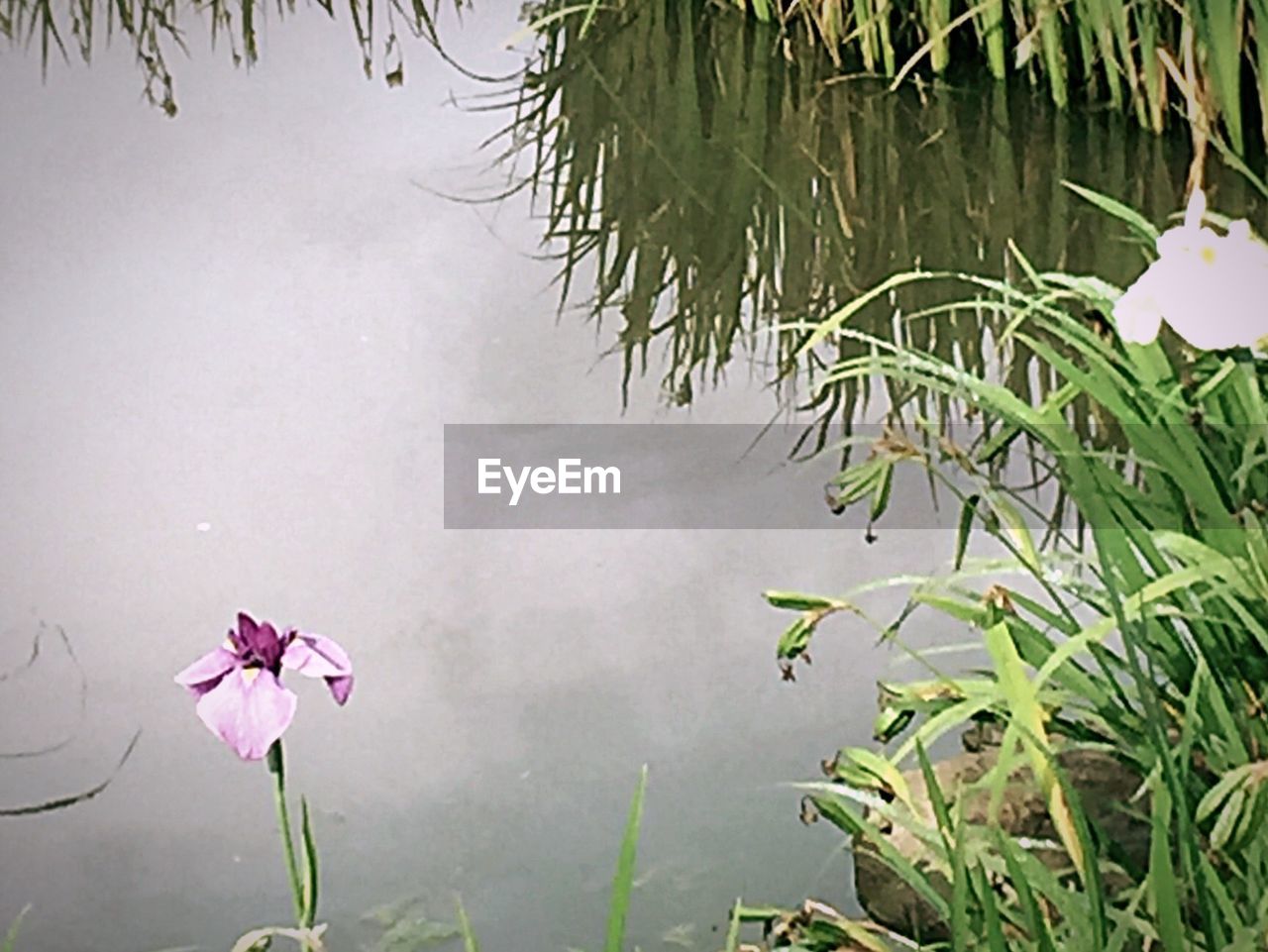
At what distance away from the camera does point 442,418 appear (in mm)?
1130

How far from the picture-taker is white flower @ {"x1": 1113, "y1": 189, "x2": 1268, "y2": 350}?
0.81 metres

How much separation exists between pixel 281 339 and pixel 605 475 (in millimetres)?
294

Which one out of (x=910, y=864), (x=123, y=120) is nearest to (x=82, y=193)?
(x=123, y=120)

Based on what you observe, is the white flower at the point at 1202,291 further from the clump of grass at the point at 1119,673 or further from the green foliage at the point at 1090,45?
the green foliage at the point at 1090,45

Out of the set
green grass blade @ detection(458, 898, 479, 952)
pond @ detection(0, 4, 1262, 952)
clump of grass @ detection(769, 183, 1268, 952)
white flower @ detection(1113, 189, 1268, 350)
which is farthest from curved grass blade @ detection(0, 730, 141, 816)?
white flower @ detection(1113, 189, 1268, 350)

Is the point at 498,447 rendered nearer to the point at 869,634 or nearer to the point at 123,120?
the point at 869,634

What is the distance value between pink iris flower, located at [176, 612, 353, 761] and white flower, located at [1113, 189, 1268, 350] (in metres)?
0.51

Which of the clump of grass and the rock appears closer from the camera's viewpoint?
the clump of grass

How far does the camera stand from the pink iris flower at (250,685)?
74 cm

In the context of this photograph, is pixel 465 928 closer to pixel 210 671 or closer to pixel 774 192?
pixel 210 671

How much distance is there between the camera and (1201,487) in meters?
0.89

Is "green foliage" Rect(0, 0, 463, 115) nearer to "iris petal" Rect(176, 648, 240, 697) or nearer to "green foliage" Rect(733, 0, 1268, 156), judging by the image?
"green foliage" Rect(733, 0, 1268, 156)

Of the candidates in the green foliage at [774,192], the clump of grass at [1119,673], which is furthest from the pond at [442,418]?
the clump of grass at [1119,673]

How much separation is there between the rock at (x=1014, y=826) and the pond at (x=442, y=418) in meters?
0.04
